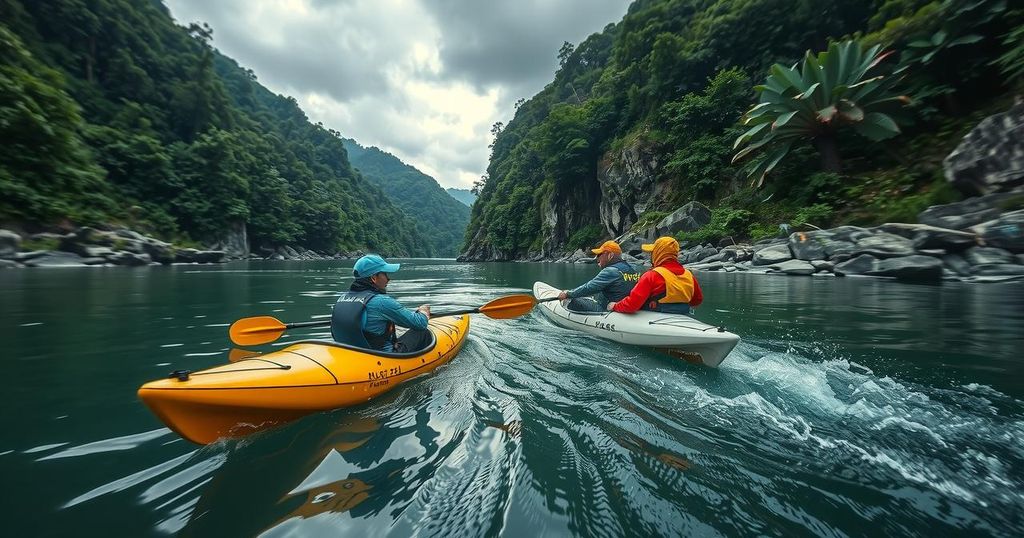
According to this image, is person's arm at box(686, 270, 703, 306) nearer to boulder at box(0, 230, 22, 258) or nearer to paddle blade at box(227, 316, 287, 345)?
paddle blade at box(227, 316, 287, 345)

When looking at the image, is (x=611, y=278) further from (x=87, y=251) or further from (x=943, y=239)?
(x=87, y=251)

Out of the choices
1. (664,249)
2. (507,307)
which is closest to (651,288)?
(664,249)

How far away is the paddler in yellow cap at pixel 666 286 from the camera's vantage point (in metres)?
4.83

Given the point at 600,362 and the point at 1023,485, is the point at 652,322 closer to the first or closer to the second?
the point at 600,362

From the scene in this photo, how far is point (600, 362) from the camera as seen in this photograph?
14.5ft

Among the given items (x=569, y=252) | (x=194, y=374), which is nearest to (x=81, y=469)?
(x=194, y=374)

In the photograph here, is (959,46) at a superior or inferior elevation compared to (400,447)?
superior

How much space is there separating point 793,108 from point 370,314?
64.5ft

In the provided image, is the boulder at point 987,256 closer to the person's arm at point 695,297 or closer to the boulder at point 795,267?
the boulder at point 795,267

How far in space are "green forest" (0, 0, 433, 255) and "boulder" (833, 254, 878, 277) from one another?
35547 mm

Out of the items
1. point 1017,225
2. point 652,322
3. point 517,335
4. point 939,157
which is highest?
point 939,157

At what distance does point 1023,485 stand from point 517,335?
16.5 ft

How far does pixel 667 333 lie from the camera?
4352mm

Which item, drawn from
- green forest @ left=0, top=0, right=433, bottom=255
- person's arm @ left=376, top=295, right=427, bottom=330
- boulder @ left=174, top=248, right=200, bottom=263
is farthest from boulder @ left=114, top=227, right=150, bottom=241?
person's arm @ left=376, top=295, right=427, bottom=330
